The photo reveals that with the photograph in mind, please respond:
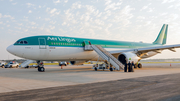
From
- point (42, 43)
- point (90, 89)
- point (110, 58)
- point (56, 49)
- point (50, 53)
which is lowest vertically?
point (90, 89)

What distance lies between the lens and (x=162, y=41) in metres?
34.7

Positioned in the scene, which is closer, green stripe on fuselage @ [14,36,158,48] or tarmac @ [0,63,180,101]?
tarmac @ [0,63,180,101]

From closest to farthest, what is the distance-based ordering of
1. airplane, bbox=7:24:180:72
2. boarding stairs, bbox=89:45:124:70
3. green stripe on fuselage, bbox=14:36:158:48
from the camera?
airplane, bbox=7:24:180:72 → green stripe on fuselage, bbox=14:36:158:48 → boarding stairs, bbox=89:45:124:70

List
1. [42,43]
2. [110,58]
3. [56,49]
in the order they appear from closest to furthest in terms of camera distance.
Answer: [42,43], [56,49], [110,58]

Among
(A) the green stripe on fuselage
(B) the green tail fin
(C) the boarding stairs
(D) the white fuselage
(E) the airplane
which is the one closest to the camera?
(D) the white fuselage

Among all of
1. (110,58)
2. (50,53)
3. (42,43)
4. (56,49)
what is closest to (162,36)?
(110,58)

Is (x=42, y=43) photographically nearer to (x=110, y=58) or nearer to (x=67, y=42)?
(x=67, y=42)

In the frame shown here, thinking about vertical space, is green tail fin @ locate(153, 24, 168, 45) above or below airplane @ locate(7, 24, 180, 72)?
above

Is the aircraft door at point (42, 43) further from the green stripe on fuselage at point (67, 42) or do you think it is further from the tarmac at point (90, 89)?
the tarmac at point (90, 89)

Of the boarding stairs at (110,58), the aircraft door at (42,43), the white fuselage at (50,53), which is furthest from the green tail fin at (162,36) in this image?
the aircraft door at (42,43)

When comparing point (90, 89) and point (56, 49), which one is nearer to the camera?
point (90, 89)

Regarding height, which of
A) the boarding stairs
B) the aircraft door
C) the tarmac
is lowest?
the tarmac

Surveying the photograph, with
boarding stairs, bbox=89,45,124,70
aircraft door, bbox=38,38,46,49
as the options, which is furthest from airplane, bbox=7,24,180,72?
boarding stairs, bbox=89,45,124,70

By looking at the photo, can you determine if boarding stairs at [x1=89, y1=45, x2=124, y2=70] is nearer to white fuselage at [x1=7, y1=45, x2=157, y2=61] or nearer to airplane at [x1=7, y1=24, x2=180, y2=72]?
airplane at [x1=7, y1=24, x2=180, y2=72]
